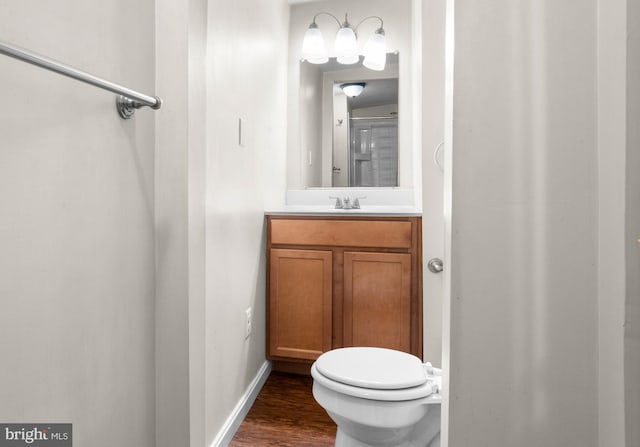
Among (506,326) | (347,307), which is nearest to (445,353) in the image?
(506,326)

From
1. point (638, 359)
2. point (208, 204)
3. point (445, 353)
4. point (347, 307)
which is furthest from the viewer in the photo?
point (347, 307)

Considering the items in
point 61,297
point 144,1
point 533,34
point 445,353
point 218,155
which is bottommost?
point 445,353

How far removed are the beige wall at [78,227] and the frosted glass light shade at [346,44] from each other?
1.48 meters

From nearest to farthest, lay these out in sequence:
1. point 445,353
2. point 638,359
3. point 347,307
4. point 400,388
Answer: point 638,359
point 445,353
point 400,388
point 347,307

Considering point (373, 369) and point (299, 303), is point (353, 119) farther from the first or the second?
point (373, 369)

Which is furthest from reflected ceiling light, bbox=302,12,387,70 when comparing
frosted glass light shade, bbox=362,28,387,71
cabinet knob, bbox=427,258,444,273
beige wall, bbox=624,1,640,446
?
beige wall, bbox=624,1,640,446

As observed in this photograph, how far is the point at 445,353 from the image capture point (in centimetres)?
67

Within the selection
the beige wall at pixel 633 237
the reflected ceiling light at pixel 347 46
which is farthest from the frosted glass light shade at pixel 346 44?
the beige wall at pixel 633 237

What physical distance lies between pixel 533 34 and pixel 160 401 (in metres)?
1.23

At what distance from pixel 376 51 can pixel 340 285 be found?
4.77ft

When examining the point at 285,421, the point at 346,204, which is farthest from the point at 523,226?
the point at 346,204

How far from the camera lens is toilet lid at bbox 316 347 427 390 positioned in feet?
2.99

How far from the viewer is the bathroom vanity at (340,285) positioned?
5.48ft

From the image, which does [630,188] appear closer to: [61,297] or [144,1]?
[61,297]
